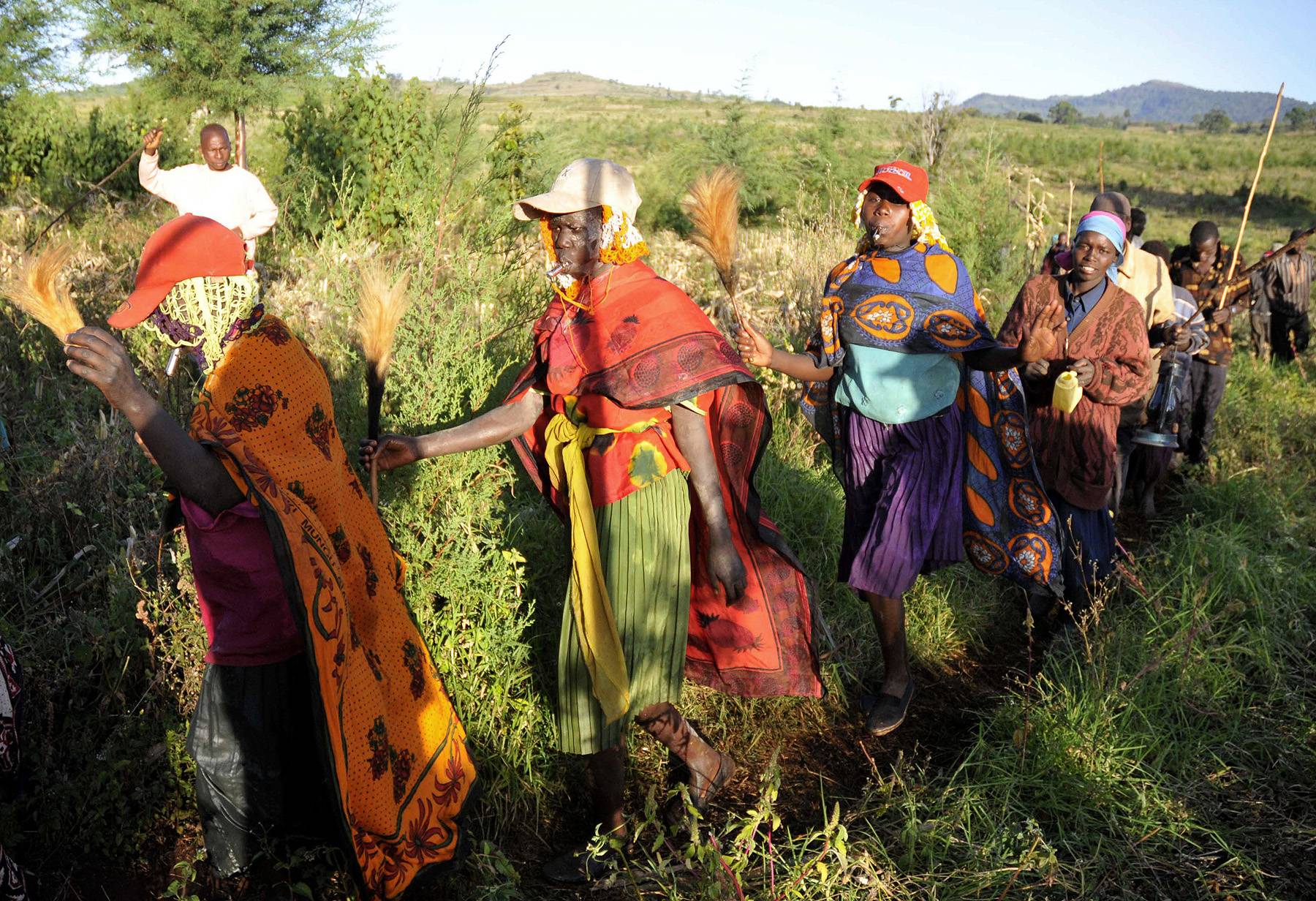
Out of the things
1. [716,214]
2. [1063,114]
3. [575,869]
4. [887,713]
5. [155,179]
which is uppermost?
[1063,114]

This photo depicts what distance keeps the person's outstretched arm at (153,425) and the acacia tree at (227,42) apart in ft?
34.2

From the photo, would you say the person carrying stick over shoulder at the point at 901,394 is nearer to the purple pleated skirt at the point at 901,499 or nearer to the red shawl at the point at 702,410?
the purple pleated skirt at the point at 901,499

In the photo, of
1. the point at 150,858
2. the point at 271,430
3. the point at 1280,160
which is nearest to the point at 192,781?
the point at 150,858

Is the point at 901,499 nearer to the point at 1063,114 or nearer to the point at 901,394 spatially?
the point at 901,394

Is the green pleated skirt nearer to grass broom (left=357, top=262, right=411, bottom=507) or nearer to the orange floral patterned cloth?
the orange floral patterned cloth

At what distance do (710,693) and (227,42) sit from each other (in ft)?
37.5

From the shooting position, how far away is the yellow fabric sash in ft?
9.21

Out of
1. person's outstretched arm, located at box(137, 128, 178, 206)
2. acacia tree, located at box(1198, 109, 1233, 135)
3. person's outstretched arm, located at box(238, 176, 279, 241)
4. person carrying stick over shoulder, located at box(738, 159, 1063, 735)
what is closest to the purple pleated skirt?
person carrying stick over shoulder, located at box(738, 159, 1063, 735)

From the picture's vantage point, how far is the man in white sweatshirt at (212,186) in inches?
277

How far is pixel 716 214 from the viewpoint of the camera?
10.2 feet

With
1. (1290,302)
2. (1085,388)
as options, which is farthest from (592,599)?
(1290,302)

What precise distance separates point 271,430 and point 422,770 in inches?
40.7

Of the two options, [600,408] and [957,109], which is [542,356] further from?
[957,109]

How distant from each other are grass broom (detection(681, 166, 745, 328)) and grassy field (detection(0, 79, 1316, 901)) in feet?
3.59
